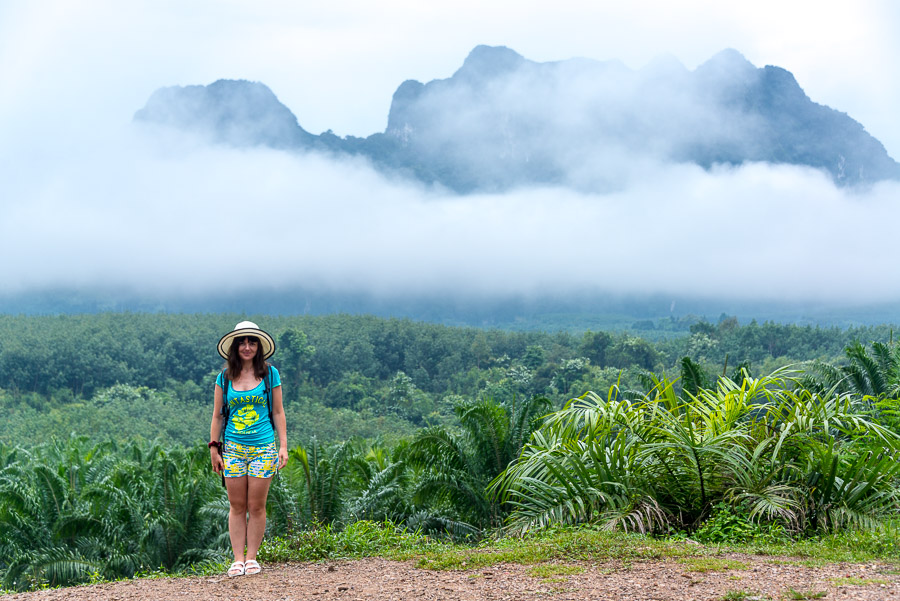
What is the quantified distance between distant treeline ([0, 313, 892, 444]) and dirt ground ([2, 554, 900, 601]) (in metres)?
46.4

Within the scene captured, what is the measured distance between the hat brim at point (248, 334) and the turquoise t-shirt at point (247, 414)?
178 mm

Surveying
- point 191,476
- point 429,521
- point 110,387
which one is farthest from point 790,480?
point 110,387

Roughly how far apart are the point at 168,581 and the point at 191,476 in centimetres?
1145

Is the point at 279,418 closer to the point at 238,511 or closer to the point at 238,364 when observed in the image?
the point at 238,364

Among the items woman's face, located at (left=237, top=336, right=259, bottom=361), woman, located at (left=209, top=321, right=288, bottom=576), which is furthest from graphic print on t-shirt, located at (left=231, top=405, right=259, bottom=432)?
woman's face, located at (left=237, top=336, right=259, bottom=361)

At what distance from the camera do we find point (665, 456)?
22.4 ft

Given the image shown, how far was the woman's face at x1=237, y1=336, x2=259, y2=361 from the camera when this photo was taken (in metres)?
5.11

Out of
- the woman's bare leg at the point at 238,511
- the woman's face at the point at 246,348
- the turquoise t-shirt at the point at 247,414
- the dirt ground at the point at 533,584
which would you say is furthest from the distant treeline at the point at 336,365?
the woman's face at the point at 246,348

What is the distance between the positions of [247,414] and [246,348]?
17.3 inches

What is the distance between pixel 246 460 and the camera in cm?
520

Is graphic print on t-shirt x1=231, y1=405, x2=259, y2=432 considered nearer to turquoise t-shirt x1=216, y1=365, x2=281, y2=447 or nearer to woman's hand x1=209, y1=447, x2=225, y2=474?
turquoise t-shirt x1=216, y1=365, x2=281, y2=447

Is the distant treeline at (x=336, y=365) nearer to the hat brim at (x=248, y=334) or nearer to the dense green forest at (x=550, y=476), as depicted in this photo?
the dense green forest at (x=550, y=476)

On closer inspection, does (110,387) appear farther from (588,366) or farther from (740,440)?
(740,440)

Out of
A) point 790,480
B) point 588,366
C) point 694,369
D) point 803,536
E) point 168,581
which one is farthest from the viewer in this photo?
point 588,366
